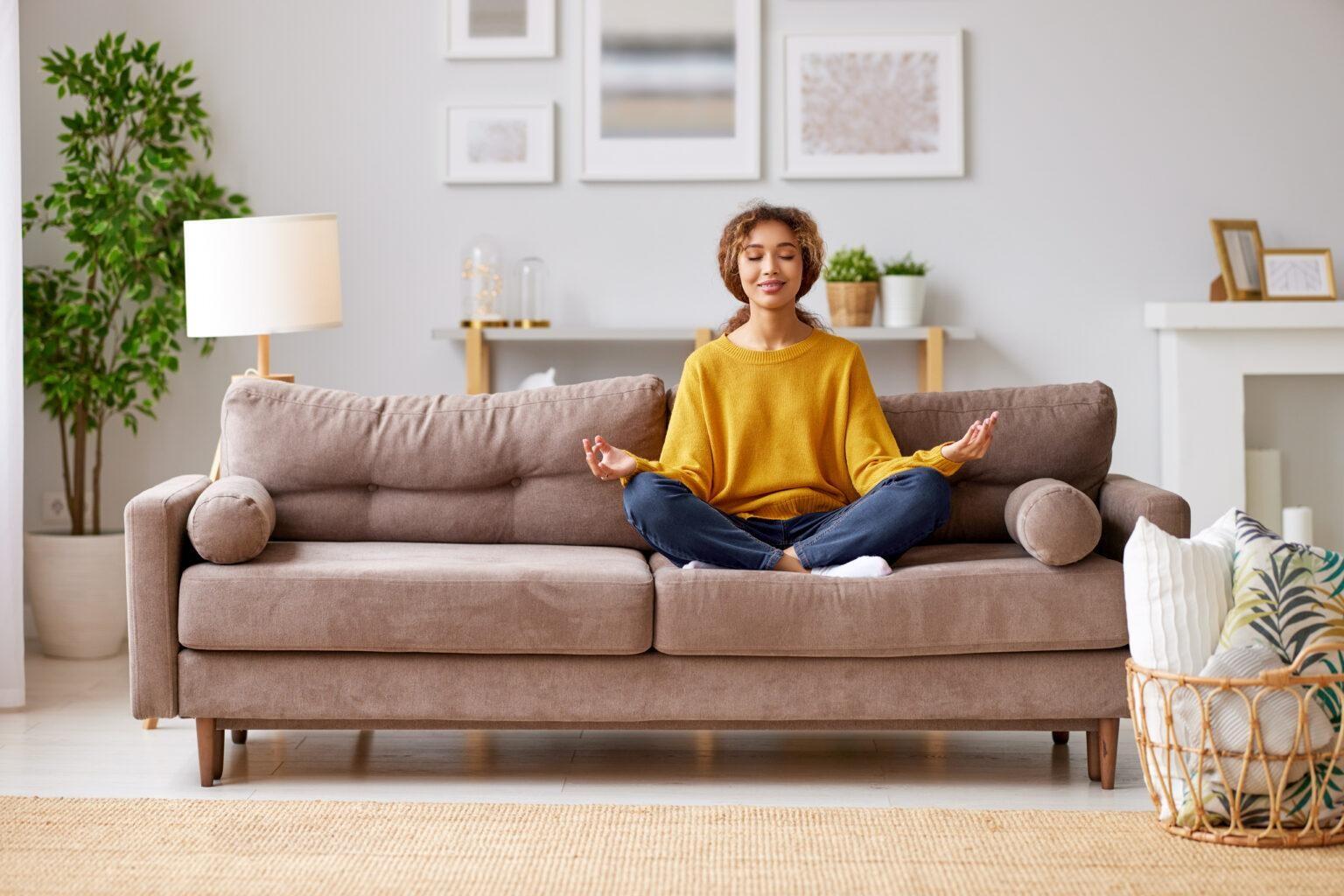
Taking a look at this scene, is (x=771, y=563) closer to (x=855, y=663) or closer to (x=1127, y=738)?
(x=855, y=663)

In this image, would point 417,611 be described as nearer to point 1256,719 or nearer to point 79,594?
point 1256,719

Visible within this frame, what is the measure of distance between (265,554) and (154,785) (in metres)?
0.46

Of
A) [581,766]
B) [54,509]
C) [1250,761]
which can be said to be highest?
[54,509]

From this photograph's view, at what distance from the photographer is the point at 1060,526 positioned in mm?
2494

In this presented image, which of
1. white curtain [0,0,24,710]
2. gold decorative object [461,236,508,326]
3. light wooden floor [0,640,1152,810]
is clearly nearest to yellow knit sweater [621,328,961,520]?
light wooden floor [0,640,1152,810]

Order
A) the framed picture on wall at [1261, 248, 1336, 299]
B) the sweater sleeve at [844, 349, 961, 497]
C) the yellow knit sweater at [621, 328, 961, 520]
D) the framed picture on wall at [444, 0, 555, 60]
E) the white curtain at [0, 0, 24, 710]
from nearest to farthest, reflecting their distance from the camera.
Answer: the sweater sleeve at [844, 349, 961, 497]
the yellow knit sweater at [621, 328, 961, 520]
the white curtain at [0, 0, 24, 710]
the framed picture on wall at [1261, 248, 1336, 299]
the framed picture on wall at [444, 0, 555, 60]

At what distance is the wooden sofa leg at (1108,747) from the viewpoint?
100 inches

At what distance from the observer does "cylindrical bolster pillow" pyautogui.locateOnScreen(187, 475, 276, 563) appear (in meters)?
2.55

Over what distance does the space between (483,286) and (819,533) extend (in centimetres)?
190

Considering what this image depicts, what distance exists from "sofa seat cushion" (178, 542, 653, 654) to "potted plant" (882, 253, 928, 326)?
1.86 m

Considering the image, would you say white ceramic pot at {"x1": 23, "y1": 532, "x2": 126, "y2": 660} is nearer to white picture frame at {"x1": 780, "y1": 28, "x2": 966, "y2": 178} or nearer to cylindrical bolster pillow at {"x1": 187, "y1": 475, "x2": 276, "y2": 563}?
cylindrical bolster pillow at {"x1": 187, "y1": 475, "x2": 276, "y2": 563}

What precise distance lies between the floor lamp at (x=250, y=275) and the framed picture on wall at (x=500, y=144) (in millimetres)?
1213

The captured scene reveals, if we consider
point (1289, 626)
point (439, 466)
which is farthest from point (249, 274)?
point (1289, 626)

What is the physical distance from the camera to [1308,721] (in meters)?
2.15
